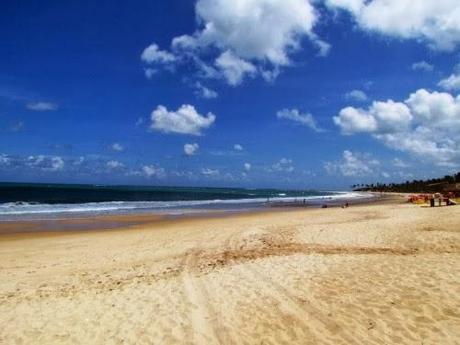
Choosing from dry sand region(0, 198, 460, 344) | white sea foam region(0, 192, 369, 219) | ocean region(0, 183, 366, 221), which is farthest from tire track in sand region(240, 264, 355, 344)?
white sea foam region(0, 192, 369, 219)

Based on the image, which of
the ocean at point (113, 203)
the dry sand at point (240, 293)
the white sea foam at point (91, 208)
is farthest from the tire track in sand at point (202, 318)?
the white sea foam at point (91, 208)

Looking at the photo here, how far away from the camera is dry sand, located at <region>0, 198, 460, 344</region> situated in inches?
261

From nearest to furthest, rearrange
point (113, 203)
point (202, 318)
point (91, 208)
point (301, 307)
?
point (202, 318) < point (301, 307) < point (91, 208) < point (113, 203)

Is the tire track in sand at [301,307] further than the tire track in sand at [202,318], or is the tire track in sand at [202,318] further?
the tire track in sand at [301,307]

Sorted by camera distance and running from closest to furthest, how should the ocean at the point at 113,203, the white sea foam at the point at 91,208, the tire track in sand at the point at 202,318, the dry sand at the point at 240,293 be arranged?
the tire track in sand at the point at 202,318 → the dry sand at the point at 240,293 → the white sea foam at the point at 91,208 → the ocean at the point at 113,203

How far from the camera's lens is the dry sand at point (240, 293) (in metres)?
6.62

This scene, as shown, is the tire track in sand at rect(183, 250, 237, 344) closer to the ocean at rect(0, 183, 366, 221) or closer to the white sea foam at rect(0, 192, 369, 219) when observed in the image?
the ocean at rect(0, 183, 366, 221)

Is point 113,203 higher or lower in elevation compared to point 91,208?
higher

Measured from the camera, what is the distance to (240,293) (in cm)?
868

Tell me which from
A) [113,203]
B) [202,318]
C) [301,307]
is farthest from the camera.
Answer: [113,203]

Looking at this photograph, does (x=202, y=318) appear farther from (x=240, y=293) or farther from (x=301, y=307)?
→ (x=301, y=307)

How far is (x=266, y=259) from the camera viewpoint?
11969 mm

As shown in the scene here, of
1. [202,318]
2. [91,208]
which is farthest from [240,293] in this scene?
[91,208]

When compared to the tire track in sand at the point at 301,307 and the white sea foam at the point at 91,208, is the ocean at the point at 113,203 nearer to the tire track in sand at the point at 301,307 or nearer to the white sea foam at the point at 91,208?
the white sea foam at the point at 91,208
